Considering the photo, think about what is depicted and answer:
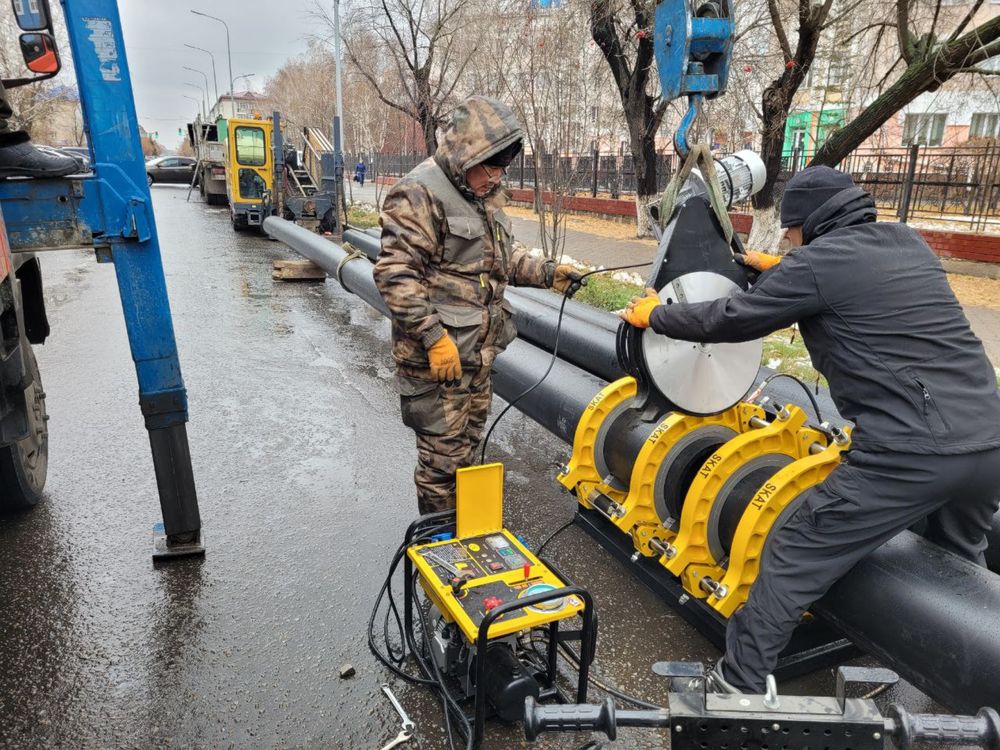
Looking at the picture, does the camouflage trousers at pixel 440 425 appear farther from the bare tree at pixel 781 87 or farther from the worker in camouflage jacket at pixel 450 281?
the bare tree at pixel 781 87

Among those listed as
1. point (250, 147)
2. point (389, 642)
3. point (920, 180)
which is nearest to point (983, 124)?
point (920, 180)

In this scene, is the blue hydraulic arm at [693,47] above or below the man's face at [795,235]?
above

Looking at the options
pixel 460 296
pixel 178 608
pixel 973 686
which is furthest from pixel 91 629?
pixel 973 686

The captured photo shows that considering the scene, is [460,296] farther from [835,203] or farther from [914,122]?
[914,122]

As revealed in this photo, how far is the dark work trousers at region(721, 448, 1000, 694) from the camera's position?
239 centimetres

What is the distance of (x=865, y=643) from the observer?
8.33ft

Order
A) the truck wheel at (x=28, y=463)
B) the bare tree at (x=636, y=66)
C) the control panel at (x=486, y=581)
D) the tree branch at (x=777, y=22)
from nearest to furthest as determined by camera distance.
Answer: the control panel at (x=486, y=581) → the truck wheel at (x=28, y=463) → the tree branch at (x=777, y=22) → the bare tree at (x=636, y=66)

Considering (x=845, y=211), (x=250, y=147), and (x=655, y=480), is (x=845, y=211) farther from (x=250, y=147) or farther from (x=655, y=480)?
(x=250, y=147)

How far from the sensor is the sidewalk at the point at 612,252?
950 cm

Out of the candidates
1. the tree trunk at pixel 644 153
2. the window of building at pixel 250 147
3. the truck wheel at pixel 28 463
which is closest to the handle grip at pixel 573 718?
the truck wheel at pixel 28 463

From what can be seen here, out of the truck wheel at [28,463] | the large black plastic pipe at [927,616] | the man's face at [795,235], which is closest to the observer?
the large black plastic pipe at [927,616]

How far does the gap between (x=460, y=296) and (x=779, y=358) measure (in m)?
4.38

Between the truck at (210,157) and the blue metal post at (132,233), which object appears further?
the truck at (210,157)

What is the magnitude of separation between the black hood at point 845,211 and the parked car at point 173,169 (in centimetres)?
3754
